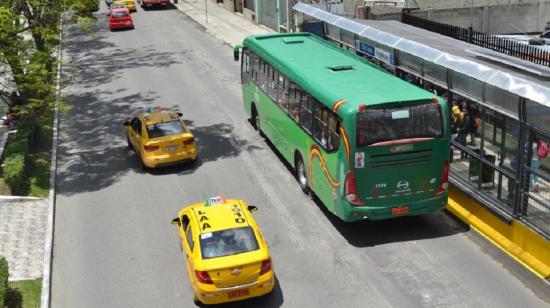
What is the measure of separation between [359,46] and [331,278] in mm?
10857

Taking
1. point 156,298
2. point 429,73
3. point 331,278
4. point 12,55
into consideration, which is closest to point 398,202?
point 331,278

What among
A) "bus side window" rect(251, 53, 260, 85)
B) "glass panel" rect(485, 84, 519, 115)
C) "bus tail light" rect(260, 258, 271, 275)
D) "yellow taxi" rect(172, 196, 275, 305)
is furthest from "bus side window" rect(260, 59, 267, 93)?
"bus tail light" rect(260, 258, 271, 275)

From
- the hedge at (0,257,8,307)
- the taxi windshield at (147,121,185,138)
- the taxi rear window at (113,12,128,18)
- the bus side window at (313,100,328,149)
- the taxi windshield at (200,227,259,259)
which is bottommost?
the hedge at (0,257,8,307)

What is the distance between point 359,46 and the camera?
2345cm

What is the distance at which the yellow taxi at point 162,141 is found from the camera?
845 inches

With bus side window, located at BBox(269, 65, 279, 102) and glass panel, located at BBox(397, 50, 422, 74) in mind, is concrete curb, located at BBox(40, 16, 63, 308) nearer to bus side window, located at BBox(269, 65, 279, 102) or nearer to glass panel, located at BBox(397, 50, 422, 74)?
bus side window, located at BBox(269, 65, 279, 102)

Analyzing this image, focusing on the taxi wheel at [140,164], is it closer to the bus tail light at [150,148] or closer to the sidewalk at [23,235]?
the bus tail light at [150,148]

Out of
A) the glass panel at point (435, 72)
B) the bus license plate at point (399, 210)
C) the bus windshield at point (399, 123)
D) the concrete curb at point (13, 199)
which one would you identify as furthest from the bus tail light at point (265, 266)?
the concrete curb at point (13, 199)

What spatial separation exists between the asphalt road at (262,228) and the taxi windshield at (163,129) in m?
1.34

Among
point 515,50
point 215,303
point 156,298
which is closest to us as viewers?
point 215,303

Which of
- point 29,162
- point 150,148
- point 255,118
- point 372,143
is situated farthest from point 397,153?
point 29,162

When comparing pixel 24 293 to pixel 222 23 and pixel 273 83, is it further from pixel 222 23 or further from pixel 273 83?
pixel 222 23

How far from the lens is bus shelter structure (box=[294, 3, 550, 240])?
565 inches

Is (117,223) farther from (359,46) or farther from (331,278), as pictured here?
(359,46)
